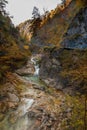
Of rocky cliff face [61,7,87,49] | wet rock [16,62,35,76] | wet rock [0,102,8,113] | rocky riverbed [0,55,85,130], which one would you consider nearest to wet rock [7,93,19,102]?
rocky riverbed [0,55,85,130]

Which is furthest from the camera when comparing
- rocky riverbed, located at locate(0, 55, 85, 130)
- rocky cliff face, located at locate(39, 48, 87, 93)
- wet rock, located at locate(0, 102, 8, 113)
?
rocky cliff face, located at locate(39, 48, 87, 93)

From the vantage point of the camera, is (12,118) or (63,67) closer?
(12,118)

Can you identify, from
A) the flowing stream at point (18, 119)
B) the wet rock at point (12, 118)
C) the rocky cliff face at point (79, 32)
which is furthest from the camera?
the rocky cliff face at point (79, 32)

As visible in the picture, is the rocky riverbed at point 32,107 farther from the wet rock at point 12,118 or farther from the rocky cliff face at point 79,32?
the rocky cliff face at point 79,32

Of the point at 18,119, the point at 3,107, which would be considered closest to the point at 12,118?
the point at 18,119

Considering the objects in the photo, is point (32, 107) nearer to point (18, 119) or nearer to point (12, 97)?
point (18, 119)

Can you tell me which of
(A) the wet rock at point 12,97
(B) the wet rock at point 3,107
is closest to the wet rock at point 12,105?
(B) the wet rock at point 3,107

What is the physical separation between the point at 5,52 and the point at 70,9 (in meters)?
39.1

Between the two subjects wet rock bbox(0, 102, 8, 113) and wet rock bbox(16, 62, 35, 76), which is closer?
wet rock bbox(0, 102, 8, 113)

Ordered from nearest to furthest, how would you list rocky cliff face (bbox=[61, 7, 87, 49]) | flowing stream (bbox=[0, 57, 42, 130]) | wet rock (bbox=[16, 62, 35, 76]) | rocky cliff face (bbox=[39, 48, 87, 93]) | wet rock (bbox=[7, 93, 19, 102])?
flowing stream (bbox=[0, 57, 42, 130]), wet rock (bbox=[7, 93, 19, 102]), rocky cliff face (bbox=[39, 48, 87, 93]), wet rock (bbox=[16, 62, 35, 76]), rocky cliff face (bbox=[61, 7, 87, 49])

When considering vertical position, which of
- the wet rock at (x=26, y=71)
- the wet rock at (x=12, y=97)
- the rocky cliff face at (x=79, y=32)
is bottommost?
the wet rock at (x=12, y=97)

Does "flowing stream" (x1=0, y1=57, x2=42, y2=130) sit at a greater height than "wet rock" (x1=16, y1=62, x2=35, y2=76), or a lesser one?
lesser

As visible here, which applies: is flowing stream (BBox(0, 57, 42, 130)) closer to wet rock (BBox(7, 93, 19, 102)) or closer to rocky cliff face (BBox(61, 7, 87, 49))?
wet rock (BBox(7, 93, 19, 102))

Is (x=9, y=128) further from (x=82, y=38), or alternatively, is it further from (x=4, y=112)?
(x=82, y=38)
